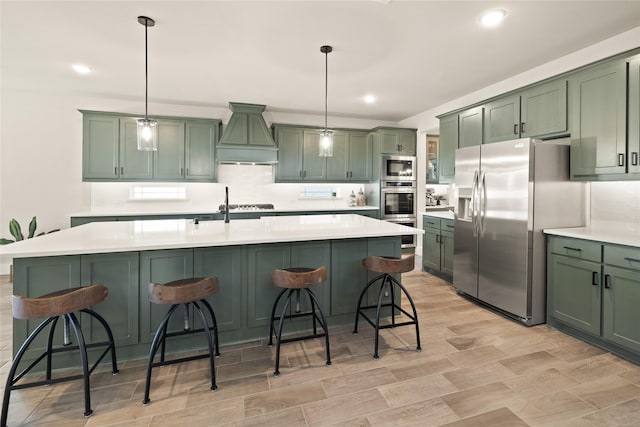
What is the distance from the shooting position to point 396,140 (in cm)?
566

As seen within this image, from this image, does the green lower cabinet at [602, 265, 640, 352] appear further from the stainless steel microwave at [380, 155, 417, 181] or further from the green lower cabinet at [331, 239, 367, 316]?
the stainless steel microwave at [380, 155, 417, 181]

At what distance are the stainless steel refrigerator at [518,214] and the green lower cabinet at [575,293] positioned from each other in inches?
4.1

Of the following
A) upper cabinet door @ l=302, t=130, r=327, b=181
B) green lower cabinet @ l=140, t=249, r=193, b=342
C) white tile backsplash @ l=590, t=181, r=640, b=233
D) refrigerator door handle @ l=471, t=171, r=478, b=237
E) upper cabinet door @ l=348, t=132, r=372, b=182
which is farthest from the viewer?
upper cabinet door @ l=348, t=132, r=372, b=182

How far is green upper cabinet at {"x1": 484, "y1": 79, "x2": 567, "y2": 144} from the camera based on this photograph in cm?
304

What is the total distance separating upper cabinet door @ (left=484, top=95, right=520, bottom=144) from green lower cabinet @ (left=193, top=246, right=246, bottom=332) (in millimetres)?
3279

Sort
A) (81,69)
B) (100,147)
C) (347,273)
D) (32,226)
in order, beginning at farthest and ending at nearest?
(100,147) → (32,226) → (81,69) → (347,273)

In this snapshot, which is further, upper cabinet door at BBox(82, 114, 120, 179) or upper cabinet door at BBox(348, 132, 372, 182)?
upper cabinet door at BBox(348, 132, 372, 182)

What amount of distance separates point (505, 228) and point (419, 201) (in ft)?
8.82

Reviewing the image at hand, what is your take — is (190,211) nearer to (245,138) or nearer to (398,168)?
(245,138)

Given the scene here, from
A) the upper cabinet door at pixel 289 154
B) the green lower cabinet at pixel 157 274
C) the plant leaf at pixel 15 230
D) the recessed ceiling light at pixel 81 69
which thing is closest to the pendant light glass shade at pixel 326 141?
the green lower cabinet at pixel 157 274

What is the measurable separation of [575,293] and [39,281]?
4.24 m

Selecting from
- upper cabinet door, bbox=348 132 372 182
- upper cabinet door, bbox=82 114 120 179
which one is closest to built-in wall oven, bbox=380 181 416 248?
upper cabinet door, bbox=348 132 372 182

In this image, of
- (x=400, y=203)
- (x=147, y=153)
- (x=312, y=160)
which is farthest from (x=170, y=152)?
(x=400, y=203)

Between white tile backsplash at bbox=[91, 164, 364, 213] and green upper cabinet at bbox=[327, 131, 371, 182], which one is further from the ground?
green upper cabinet at bbox=[327, 131, 371, 182]
